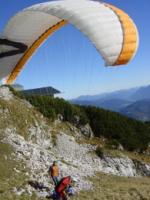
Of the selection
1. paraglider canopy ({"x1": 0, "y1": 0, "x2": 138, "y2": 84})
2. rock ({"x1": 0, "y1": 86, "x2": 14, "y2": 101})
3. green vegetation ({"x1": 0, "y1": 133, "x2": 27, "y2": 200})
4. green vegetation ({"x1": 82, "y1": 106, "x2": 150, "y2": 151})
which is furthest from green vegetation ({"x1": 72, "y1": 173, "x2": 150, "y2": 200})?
green vegetation ({"x1": 82, "y1": 106, "x2": 150, "y2": 151})

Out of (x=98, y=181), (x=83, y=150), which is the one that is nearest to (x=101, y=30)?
(x=98, y=181)

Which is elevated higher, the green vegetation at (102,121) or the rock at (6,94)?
the rock at (6,94)

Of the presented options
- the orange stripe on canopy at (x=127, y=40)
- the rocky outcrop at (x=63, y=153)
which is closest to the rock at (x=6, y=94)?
the rocky outcrop at (x=63, y=153)

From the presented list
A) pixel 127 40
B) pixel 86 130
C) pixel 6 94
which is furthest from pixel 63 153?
pixel 127 40

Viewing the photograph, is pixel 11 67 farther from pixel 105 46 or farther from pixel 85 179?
pixel 105 46

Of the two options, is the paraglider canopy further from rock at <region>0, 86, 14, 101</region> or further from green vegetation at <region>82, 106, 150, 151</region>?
green vegetation at <region>82, 106, 150, 151</region>

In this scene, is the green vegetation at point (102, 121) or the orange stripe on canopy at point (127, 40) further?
the green vegetation at point (102, 121)

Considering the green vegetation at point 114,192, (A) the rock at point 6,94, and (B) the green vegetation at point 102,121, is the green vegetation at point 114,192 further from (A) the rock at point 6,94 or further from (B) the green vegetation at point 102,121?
(B) the green vegetation at point 102,121

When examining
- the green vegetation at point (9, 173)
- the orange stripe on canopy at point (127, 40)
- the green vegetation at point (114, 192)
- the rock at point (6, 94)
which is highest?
the orange stripe on canopy at point (127, 40)
